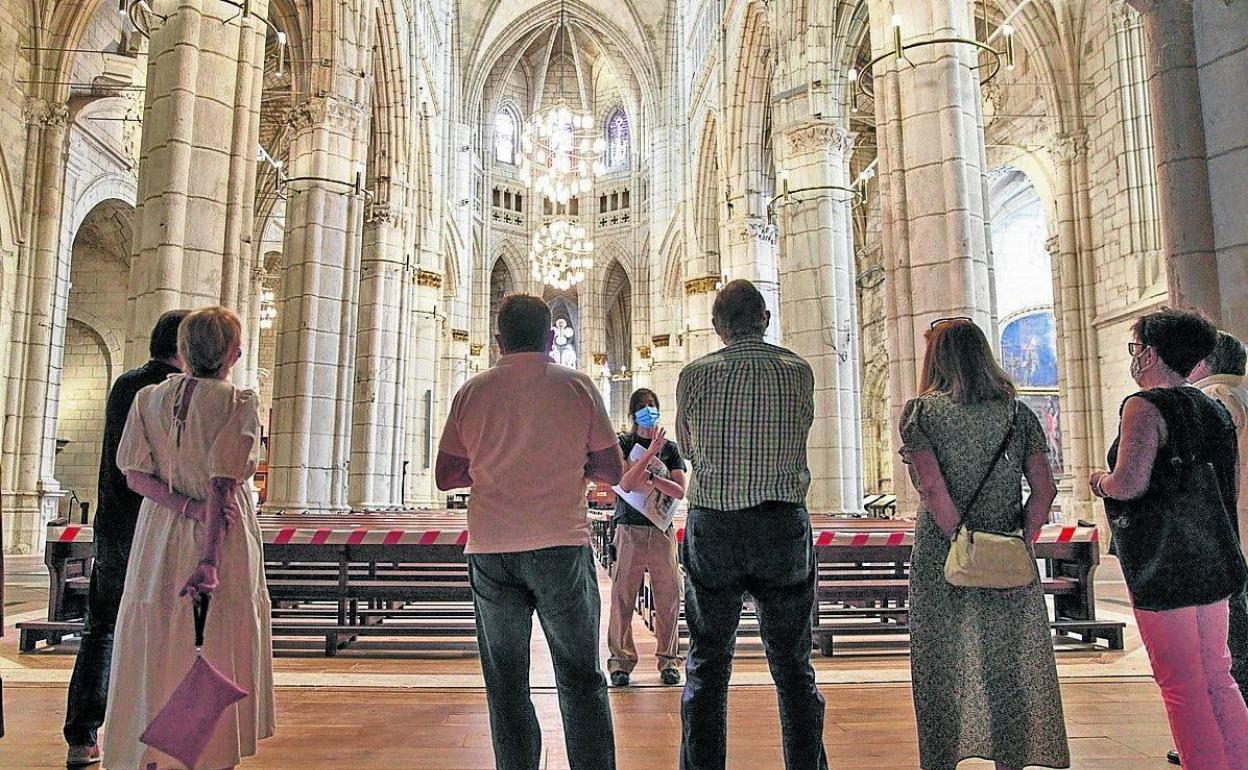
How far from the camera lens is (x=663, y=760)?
3521mm

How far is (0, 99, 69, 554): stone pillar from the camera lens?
1463cm


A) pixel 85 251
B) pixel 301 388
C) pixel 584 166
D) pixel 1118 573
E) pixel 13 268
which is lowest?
pixel 1118 573

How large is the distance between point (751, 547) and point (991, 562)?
0.74 m

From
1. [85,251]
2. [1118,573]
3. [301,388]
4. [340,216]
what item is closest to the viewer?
[1118,573]

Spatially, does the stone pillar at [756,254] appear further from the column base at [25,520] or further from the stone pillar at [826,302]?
the column base at [25,520]

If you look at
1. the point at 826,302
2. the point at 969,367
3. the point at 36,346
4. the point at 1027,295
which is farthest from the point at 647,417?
the point at 1027,295

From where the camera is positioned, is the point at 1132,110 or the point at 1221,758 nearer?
the point at 1221,758

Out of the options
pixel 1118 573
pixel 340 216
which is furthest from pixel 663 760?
pixel 340 216

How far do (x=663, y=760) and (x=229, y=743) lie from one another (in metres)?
1.67

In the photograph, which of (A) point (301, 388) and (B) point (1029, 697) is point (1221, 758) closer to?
(B) point (1029, 697)

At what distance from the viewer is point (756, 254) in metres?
19.0

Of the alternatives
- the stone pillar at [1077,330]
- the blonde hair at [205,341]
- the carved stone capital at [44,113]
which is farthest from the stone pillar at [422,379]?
the blonde hair at [205,341]

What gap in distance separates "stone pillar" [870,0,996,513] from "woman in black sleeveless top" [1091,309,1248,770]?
18.6 feet

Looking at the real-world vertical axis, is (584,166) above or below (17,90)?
above
